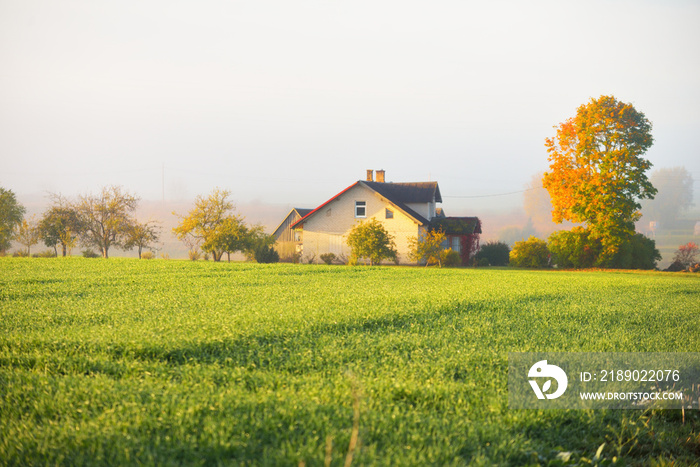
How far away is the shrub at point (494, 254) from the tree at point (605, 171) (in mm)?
7407

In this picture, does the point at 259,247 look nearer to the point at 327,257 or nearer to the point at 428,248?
the point at 327,257

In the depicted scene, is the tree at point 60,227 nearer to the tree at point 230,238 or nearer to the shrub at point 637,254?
the tree at point 230,238

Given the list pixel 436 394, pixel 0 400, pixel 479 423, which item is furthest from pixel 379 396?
pixel 0 400

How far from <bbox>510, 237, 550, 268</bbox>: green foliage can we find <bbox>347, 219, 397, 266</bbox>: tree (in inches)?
402

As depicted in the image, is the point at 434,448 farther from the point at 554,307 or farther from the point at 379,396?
the point at 554,307

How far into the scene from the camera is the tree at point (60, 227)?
127 ft

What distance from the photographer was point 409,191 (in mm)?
43094

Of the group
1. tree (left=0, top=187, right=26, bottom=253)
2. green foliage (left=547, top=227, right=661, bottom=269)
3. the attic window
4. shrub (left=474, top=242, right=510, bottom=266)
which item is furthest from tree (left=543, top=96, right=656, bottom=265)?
tree (left=0, top=187, right=26, bottom=253)

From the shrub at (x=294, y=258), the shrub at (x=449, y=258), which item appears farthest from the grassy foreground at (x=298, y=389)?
the shrub at (x=294, y=258)

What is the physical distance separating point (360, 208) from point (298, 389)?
35.5m

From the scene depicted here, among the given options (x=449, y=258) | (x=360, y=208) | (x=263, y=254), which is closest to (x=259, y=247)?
(x=263, y=254)

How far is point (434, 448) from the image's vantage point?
10.1 feet

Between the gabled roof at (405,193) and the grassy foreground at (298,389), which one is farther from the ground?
the gabled roof at (405,193)

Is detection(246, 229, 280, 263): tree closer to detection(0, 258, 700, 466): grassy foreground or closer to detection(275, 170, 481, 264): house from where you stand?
detection(275, 170, 481, 264): house
